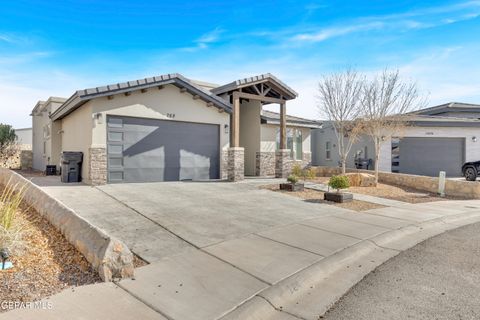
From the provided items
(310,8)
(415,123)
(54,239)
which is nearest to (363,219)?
(54,239)

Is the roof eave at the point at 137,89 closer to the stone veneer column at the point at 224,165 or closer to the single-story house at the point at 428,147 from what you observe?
the stone veneer column at the point at 224,165

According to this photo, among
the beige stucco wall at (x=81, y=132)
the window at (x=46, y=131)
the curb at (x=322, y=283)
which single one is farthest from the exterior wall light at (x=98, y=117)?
the curb at (x=322, y=283)

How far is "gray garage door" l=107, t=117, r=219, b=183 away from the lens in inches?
468

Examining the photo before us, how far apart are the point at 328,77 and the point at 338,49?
153 centimetres

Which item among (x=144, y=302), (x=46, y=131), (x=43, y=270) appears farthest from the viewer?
(x=46, y=131)

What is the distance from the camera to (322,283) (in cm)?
419

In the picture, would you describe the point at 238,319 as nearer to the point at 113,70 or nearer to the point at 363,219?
the point at 363,219

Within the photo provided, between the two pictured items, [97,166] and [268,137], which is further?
[268,137]

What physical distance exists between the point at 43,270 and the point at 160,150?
9.30m

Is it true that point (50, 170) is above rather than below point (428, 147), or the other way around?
below

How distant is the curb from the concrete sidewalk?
0.01 m

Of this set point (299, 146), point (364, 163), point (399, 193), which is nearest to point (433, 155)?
point (364, 163)

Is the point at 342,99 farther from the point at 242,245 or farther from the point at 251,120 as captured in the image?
the point at 242,245

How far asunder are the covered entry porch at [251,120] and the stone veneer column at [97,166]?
555 centimetres
